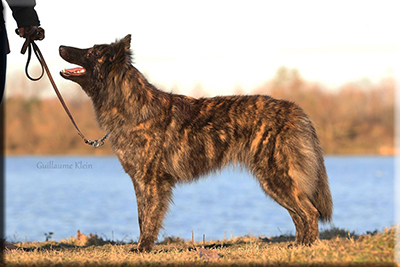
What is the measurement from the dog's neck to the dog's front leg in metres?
0.74

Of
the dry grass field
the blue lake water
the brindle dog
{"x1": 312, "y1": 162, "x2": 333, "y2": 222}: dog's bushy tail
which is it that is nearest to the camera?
the dry grass field

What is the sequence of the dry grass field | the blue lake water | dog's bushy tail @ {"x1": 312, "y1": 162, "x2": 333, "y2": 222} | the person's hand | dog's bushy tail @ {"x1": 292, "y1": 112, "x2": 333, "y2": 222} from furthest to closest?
the blue lake water → dog's bushy tail @ {"x1": 312, "y1": 162, "x2": 333, "y2": 222} → dog's bushy tail @ {"x1": 292, "y1": 112, "x2": 333, "y2": 222} → the person's hand → the dry grass field

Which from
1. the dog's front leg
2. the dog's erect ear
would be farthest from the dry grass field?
the dog's erect ear

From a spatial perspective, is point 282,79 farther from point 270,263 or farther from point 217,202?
point 270,263

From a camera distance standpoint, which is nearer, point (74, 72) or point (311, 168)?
point (74, 72)

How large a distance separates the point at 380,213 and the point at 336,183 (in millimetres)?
12493

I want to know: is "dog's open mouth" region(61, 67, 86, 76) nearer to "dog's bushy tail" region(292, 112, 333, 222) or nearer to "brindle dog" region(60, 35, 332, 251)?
"brindle dog" region(60, 35, 332, 251)

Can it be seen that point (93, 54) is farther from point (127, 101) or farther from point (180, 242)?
point (180, 242)

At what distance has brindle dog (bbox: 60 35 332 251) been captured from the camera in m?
5.17

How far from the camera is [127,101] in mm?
5266

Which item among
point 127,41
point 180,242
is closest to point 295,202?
point 180,242

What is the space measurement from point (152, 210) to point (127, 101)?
1.26 m

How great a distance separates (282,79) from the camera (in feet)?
108

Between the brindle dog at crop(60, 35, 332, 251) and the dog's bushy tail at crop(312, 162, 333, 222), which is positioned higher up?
the brindle dog at crop(60, 35, 332, 251)
